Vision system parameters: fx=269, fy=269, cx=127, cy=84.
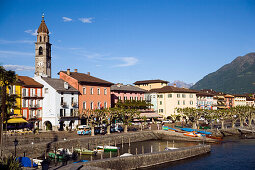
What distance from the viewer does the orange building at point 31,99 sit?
59438 millimetres

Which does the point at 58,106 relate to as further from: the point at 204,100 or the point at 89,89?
the point at 204,100

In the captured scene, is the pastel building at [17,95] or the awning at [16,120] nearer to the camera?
the awning at [16,120]

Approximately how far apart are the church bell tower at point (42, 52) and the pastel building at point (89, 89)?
12007 mm

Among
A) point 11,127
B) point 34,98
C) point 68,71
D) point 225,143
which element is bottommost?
point 225,143

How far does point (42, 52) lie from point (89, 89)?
2356cm

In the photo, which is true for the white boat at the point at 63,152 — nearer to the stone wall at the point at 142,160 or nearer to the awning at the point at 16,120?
the stone wall at the point at 142,160

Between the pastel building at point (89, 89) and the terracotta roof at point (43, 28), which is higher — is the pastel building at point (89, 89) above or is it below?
below

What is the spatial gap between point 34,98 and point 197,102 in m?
71.1

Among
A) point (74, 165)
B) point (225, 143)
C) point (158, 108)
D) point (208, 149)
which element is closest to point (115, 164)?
point (74, 165)

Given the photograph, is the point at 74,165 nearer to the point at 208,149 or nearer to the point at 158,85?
the point at 208,149

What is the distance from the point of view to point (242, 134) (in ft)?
251

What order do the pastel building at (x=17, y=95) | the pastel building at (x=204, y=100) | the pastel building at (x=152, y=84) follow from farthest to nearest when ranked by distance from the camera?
the pastel building at (x=204, y=100) → the pastel building at (x=152, y=84) → the pastel building at (x=17, y=95)

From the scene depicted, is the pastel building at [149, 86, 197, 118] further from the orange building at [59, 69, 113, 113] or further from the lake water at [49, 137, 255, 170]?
the lake water at [49, 137, 255, 170]

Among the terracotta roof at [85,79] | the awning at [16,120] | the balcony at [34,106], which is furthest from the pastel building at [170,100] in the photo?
the awning at [16,120]
